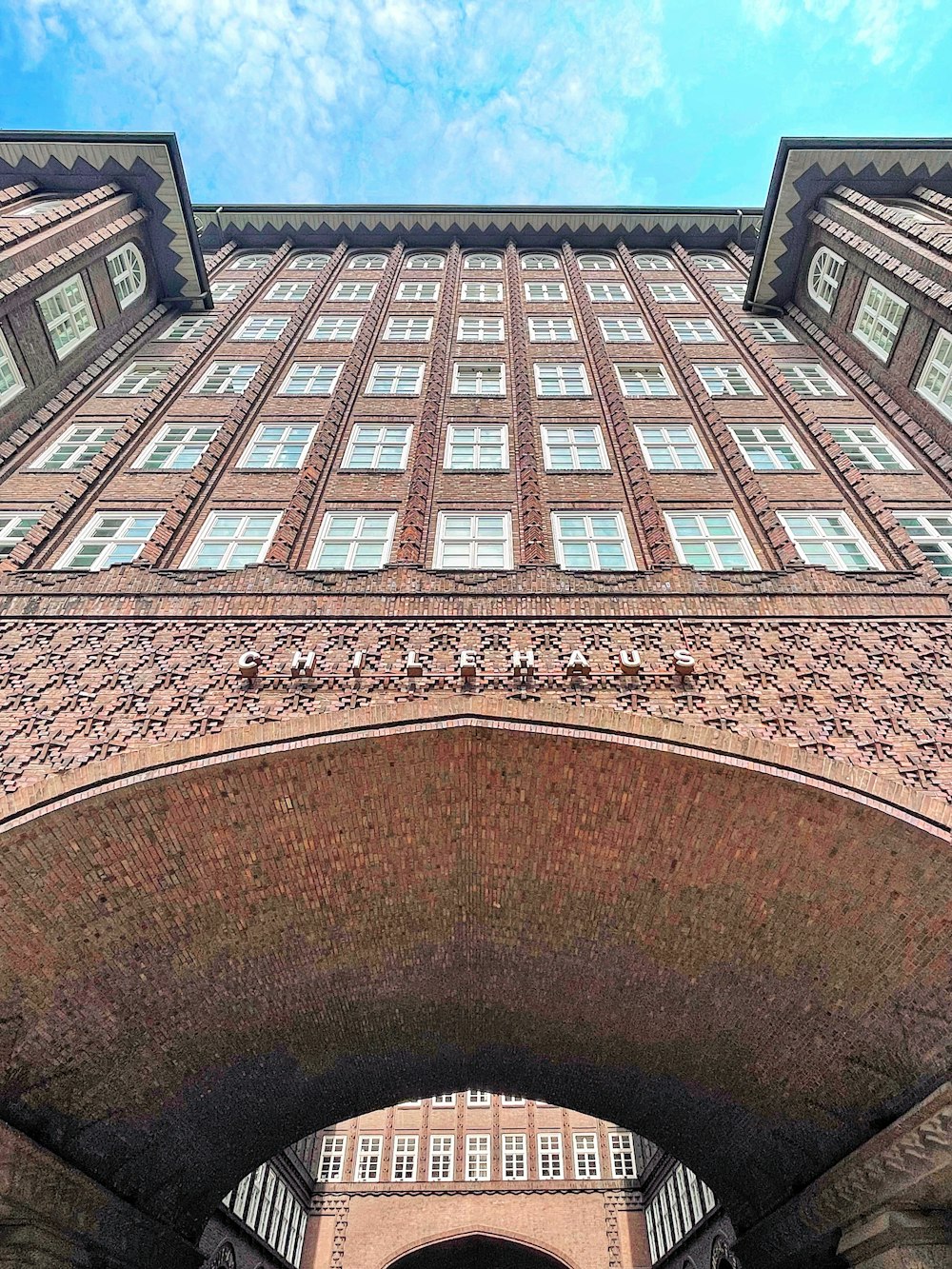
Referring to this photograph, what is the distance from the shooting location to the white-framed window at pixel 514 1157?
34.0 metres

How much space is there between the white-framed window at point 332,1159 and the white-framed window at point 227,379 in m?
34.0

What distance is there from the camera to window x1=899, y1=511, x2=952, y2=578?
13.1 metres

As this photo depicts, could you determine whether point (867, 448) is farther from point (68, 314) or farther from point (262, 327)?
point (68, 314)

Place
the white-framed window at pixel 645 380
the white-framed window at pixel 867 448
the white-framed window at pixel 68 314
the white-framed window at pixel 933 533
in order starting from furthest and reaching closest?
the white-framed window at pixel 68 314, the white-framed window at pixel 645 380, the white-framed window at pixel 867 448, the white-framed window at pixel 933 533

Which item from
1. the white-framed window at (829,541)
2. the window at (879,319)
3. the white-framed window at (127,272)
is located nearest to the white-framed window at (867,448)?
the window at (879,319)

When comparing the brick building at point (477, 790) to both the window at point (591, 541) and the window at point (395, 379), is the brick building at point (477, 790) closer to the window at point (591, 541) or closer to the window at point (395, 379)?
the window at point (591, 541)

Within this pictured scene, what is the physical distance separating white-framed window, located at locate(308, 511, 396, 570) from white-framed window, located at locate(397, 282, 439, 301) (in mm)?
13817

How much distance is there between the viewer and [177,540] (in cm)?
1302

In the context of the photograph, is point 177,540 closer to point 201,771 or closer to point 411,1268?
point 201,771

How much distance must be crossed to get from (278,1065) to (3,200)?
76.6 feet

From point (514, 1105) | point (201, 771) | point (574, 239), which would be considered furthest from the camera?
point (514, 1105)

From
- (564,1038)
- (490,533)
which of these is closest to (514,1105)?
(564,1038)

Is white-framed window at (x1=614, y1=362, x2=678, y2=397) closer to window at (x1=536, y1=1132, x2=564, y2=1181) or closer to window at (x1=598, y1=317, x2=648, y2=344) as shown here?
window at (x1=598, y1=317, x2=648, y2=344)

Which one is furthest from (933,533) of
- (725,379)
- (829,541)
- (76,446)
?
(76,446)
